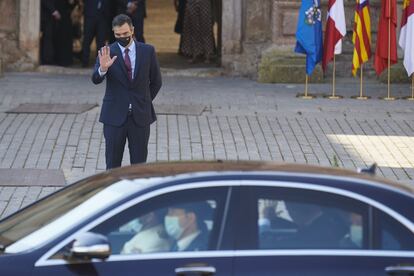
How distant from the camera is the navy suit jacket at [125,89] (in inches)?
404

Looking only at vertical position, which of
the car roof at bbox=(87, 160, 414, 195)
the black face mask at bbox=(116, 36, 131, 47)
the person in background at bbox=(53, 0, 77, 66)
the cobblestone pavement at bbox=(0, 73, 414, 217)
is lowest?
the cobblestone pavement at bbox=(0, 73, 414, 217)

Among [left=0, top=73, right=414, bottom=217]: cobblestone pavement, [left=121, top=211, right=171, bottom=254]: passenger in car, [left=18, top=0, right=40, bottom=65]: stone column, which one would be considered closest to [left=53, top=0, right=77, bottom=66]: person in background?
[left=18, top=0, right=40, bottom=65]: stone column

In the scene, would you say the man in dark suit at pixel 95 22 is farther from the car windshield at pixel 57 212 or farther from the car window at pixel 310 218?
the car window at pixel 310 218

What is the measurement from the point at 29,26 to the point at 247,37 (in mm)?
3447

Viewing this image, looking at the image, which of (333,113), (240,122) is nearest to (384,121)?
(333,113)

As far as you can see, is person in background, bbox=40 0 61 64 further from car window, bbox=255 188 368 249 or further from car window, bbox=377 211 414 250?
car window, bbox=377 211 414 250

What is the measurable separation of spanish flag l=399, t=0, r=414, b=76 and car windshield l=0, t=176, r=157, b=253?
10.8 metres

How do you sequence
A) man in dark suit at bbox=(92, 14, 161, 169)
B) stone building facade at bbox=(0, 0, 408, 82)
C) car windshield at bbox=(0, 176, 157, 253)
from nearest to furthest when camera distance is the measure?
car windshield at bbox=(0, 176, 157, 253)
man in dark suit at bbox=(92, 14, 161, 169)
stone building facade at bbox=(0, 0, 408, 82)

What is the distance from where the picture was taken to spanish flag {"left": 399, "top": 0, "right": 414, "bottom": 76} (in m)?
16.9

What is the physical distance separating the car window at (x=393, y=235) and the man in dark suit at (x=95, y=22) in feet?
45.8

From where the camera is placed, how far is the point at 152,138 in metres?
14.0

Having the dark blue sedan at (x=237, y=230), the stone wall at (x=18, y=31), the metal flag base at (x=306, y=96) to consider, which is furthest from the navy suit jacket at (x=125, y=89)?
the stone wall at (x=18, y=31)

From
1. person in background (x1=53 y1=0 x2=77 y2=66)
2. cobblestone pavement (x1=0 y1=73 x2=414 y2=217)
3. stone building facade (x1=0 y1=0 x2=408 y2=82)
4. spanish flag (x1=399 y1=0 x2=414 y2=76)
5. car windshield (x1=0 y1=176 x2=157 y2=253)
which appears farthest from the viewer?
person in background (x1=53 y1=0 x2=77 y2=66)

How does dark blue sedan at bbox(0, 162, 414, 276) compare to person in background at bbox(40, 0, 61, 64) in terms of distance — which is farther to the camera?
person in background at bbox(40, 0, 61, 64)
